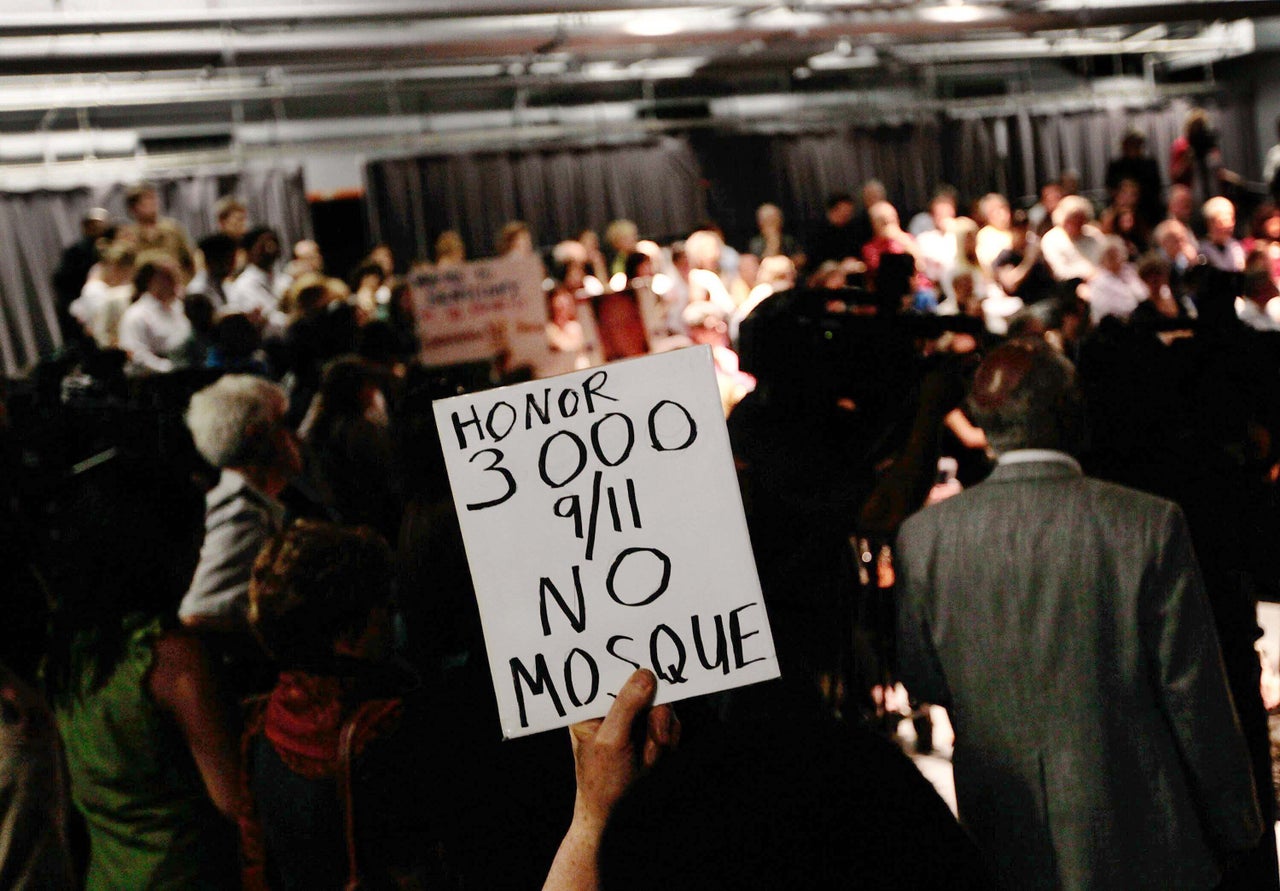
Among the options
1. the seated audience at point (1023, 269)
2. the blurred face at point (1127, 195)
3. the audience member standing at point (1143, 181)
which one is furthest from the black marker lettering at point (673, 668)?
the audience member standing at point (1143, 181)

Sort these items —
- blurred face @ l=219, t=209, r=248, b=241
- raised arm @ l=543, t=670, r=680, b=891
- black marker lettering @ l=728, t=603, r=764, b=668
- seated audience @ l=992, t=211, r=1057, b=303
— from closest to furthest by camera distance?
raised arm @ l=543, t=670, r=680, b=891 → black marker lettering @ l=728, t=603, r=764, b=668 → seated audience @ l=992, t=211, r=1057, b=303 → blurred face @ l=219, t=209, r=248, b=241

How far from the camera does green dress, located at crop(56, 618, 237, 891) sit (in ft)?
6.81

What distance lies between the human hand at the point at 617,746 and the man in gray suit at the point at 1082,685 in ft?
2.89

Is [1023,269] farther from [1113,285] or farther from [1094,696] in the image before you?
[1094,696]

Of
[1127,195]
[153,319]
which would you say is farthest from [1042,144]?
[153,319]

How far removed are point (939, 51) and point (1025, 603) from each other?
10.7 meters

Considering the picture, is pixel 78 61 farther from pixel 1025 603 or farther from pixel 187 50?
pixel 1025 603

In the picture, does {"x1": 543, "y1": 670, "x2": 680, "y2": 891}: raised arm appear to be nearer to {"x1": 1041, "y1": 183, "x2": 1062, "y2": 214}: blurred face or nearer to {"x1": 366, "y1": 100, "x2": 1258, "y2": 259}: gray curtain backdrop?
{"x1": 1041, "y1": 183, "x2": 1062, "y2": 214}: blurred face

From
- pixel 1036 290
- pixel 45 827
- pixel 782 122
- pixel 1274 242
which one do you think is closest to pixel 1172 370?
pixel 45 827

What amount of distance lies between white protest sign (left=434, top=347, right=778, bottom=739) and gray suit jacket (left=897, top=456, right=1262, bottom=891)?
84cm

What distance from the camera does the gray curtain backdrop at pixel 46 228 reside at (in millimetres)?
9516

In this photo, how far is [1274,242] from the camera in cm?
771

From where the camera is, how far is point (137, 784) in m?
2.10

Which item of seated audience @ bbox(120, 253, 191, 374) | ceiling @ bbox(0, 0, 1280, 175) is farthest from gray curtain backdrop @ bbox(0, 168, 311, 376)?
seated audience @ bbox(120, 253, 191, 374)
